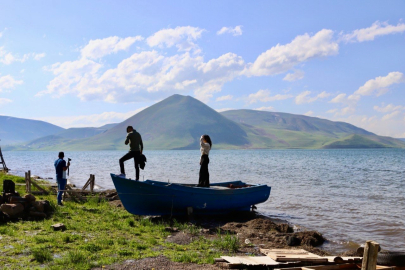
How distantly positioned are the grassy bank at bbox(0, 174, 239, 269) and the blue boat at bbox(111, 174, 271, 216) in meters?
0.89

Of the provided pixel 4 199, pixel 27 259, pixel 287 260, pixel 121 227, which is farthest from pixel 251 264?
pixel 4 199

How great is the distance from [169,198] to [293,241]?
537 centimetres

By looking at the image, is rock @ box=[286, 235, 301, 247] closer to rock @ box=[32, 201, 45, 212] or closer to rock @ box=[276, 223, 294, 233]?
rock @ box=[276, 223, 294, 233]

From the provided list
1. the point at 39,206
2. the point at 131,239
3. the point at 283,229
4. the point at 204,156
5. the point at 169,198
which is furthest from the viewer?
the point at 204,156

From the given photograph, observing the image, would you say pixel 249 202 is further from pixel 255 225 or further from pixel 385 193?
pixel 385 193

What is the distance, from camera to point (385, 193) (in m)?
29.8

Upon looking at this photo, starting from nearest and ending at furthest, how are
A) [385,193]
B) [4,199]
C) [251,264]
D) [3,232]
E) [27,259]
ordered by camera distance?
[251,264] → [27,259] → [3,232] → [4,199] → [385,193]

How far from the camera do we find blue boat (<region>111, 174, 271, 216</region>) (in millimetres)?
15344

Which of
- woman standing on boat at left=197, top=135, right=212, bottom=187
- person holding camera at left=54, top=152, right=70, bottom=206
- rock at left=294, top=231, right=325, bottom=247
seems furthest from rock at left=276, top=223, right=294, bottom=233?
person holding camera at left=54, top=152, right=70, bottom=206

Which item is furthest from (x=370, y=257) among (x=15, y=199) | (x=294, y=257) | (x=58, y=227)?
(x=15, y=199)

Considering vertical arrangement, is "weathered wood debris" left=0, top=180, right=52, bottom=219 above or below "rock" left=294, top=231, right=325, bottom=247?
above

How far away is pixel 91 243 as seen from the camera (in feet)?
34.3

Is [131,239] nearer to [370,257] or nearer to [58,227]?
[58,227]

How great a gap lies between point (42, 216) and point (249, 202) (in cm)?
936
